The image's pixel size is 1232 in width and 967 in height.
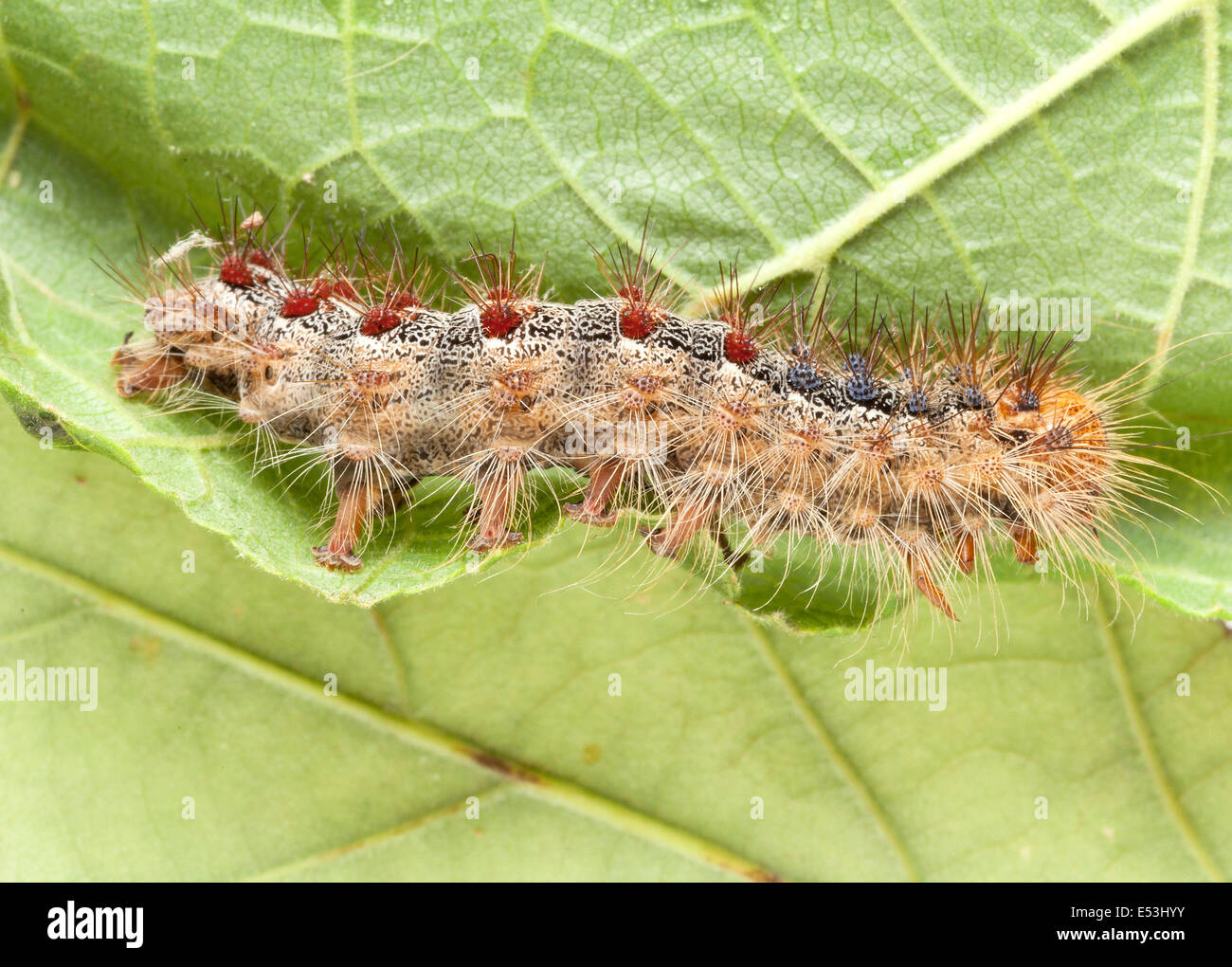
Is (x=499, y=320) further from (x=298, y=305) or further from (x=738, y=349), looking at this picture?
(x=738, y=349)

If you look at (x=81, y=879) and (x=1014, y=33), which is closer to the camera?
(x=1014, y=33)

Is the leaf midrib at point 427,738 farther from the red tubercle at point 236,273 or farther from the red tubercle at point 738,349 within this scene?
the red tubercle at point 738,349

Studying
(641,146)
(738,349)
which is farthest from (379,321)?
(738,349)

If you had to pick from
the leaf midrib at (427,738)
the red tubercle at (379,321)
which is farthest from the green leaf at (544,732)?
the red tubercle at (379,321)

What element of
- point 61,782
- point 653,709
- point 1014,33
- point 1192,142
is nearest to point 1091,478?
point 1192,142

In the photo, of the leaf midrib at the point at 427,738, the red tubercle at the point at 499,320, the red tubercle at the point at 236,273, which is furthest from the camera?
the leaf midrib at the point at 427,738
